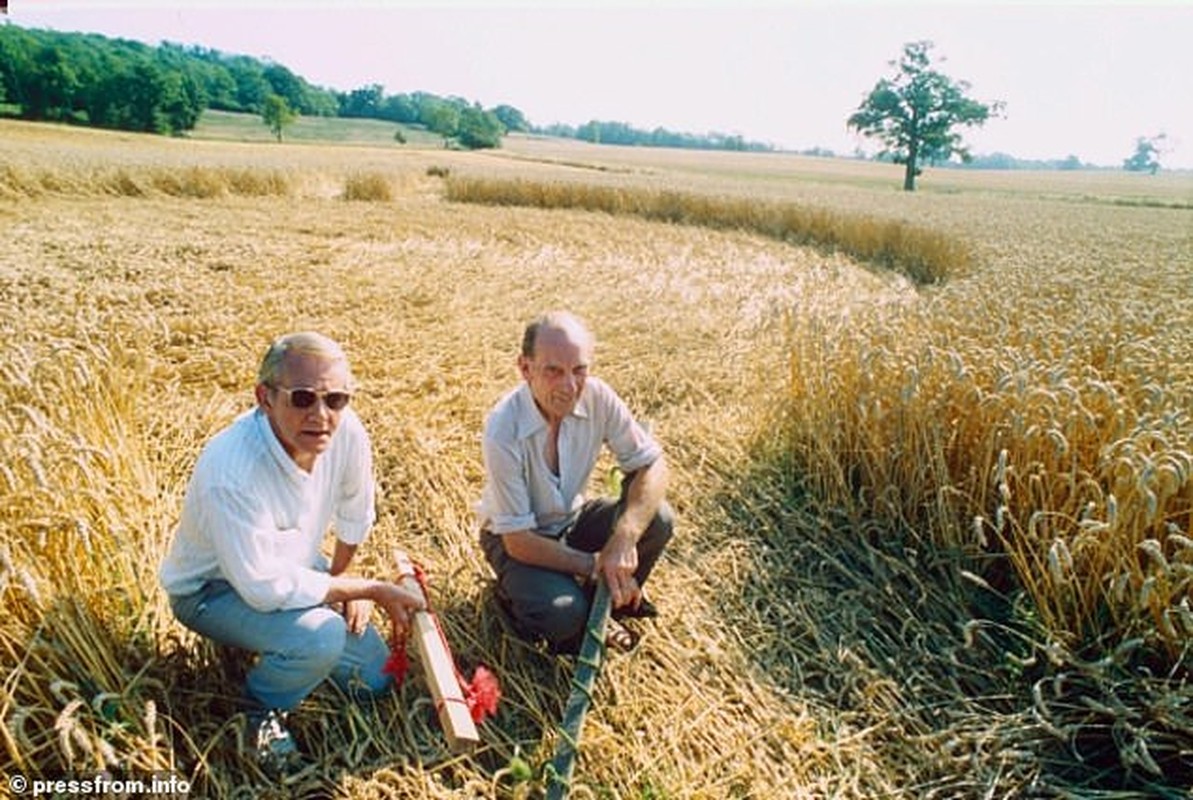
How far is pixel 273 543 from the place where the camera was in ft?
7.19

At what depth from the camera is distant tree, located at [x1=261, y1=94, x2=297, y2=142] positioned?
195ft

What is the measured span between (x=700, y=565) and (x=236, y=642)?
2.13m

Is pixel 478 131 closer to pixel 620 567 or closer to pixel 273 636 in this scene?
pixel 620 567

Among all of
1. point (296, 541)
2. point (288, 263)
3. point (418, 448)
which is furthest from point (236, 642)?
point (288, 263)

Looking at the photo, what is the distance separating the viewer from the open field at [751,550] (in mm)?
2285

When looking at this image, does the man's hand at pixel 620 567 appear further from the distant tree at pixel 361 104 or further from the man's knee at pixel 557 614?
the distant tree at pixel 361 104

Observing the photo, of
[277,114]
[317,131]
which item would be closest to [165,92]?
[277,114]

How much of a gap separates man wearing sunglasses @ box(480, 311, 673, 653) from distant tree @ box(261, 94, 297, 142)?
65.1m

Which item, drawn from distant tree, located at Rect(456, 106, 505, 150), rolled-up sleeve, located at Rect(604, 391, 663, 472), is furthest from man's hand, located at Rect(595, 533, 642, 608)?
distant tree, located at Rect(456, 106, 505, 150)

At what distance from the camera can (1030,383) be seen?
133 inches

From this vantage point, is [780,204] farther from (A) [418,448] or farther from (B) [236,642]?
(B) [236,642]

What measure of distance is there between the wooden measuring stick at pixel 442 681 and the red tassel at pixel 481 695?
1.5 inches

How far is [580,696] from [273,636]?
1.03 m

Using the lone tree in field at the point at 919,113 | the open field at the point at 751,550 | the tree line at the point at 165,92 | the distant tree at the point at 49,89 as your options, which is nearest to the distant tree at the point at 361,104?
the tree line at the point at 165,92
